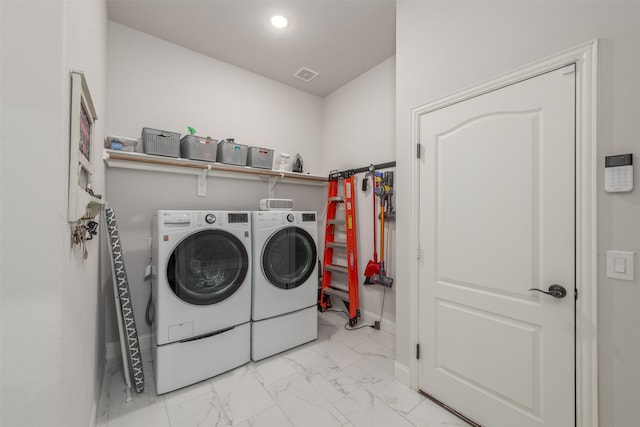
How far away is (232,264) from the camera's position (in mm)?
2021

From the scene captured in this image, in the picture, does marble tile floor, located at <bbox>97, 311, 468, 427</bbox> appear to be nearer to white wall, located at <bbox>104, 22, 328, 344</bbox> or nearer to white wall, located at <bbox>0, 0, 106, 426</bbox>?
white wall, located at <bbox>104, 22, 328, 344</bbox>

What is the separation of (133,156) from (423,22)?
2.32 metres

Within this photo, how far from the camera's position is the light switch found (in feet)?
3.50

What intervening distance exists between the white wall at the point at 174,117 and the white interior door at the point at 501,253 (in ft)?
6.16

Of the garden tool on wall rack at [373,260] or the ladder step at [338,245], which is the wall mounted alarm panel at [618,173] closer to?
the garden tool on wall rack at [373,260]

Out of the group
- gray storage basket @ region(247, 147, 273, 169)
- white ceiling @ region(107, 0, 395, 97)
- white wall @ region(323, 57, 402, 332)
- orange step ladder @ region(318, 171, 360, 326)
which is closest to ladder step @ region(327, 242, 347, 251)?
orange step ladder @ region(318, 171, 360, 326)

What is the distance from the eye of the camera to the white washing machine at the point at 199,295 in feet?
5.72

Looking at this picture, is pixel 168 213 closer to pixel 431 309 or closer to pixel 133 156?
pixel 133 156

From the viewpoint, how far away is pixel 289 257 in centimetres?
234

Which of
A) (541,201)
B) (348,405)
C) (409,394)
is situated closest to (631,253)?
(541,201)

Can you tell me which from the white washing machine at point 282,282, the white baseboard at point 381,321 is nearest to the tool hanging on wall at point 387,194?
the white washing machine at point 282,282

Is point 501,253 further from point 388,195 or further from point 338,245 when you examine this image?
point 338,245

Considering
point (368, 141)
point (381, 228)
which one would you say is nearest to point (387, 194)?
point (381, 228)

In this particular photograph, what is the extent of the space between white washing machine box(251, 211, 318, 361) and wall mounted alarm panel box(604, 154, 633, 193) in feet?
6.10
